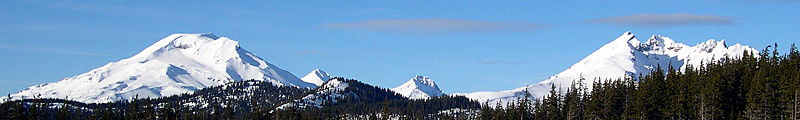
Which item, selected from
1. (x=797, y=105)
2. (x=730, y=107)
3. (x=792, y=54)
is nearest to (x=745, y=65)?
(x=792, y=54)

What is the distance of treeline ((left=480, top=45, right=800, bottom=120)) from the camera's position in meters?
147

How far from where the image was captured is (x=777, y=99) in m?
149

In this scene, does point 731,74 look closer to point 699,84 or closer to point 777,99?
point 699,84

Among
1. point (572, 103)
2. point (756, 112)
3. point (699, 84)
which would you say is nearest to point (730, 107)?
point (699, 84)

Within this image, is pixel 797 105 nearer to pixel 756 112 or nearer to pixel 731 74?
pixel 756 112

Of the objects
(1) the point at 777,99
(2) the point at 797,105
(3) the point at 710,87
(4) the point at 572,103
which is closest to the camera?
(2) the point at 797,105

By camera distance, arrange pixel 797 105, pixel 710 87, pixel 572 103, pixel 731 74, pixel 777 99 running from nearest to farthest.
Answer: pixel 797 105
pixel 777 99
pixel 710 87
pixel 731 74
pixel 572 103

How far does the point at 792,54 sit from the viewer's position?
579 ft

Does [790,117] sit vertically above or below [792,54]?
below

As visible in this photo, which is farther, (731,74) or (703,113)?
(731,74)

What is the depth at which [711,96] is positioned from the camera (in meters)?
157

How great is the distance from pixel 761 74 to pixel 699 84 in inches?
453

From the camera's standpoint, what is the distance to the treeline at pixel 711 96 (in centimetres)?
14725

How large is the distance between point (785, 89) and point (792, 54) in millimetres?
29714
